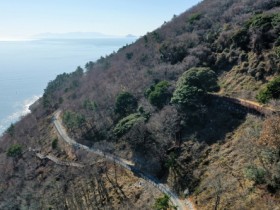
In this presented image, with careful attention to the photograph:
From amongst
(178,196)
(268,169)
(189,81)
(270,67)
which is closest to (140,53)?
(189,81)

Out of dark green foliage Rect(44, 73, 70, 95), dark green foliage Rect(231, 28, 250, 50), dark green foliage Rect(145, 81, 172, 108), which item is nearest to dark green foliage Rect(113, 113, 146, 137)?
dark green foliage Rect(145, 81, 172, 108)

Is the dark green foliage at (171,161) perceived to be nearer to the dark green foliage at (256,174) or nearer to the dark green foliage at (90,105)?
the dark green foliage at (256,174)

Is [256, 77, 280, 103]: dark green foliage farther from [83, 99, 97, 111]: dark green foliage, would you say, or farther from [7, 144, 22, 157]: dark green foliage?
[7, 144, 22, 157]: dark green foliage

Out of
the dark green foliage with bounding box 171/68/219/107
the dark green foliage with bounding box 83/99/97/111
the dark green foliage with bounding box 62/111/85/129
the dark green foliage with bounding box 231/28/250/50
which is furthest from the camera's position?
the dark green foliage with bounding box 83/99/97/111

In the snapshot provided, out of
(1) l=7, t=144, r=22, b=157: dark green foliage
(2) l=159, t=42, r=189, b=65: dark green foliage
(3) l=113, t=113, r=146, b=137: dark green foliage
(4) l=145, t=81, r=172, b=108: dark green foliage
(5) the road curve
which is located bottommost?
(5) the road curve

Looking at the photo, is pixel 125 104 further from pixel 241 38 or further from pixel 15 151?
pixel 15 151

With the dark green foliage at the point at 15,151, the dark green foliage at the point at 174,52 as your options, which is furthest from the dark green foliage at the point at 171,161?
the dark green foliage at the point at 15,151

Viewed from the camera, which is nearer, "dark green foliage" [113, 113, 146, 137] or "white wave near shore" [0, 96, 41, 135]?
"dark green foliage" [113, 113, 146, 137]
